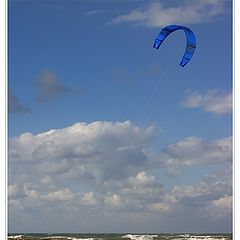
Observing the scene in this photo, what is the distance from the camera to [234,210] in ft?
7.39

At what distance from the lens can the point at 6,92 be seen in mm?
2207

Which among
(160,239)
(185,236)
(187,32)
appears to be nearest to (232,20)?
(187,32)

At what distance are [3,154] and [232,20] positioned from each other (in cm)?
113

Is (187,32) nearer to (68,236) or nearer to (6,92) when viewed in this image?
(6,92)

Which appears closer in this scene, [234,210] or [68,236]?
[234,210]

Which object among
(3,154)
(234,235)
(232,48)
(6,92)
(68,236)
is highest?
(232,48)

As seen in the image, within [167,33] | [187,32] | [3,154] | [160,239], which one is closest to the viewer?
[3,154]

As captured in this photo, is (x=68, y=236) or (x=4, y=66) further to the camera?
(x=68, y=236)

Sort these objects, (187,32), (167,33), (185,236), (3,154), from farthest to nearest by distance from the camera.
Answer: (185,236) → (167,33) → (187,32) → (3,154)

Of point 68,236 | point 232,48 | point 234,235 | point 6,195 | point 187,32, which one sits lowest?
point 68,236

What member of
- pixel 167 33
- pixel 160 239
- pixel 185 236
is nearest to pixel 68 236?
pixel 160 239

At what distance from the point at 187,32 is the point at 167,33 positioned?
21 centimetres

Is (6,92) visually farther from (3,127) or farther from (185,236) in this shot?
(185,236)

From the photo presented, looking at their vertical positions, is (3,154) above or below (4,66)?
below
